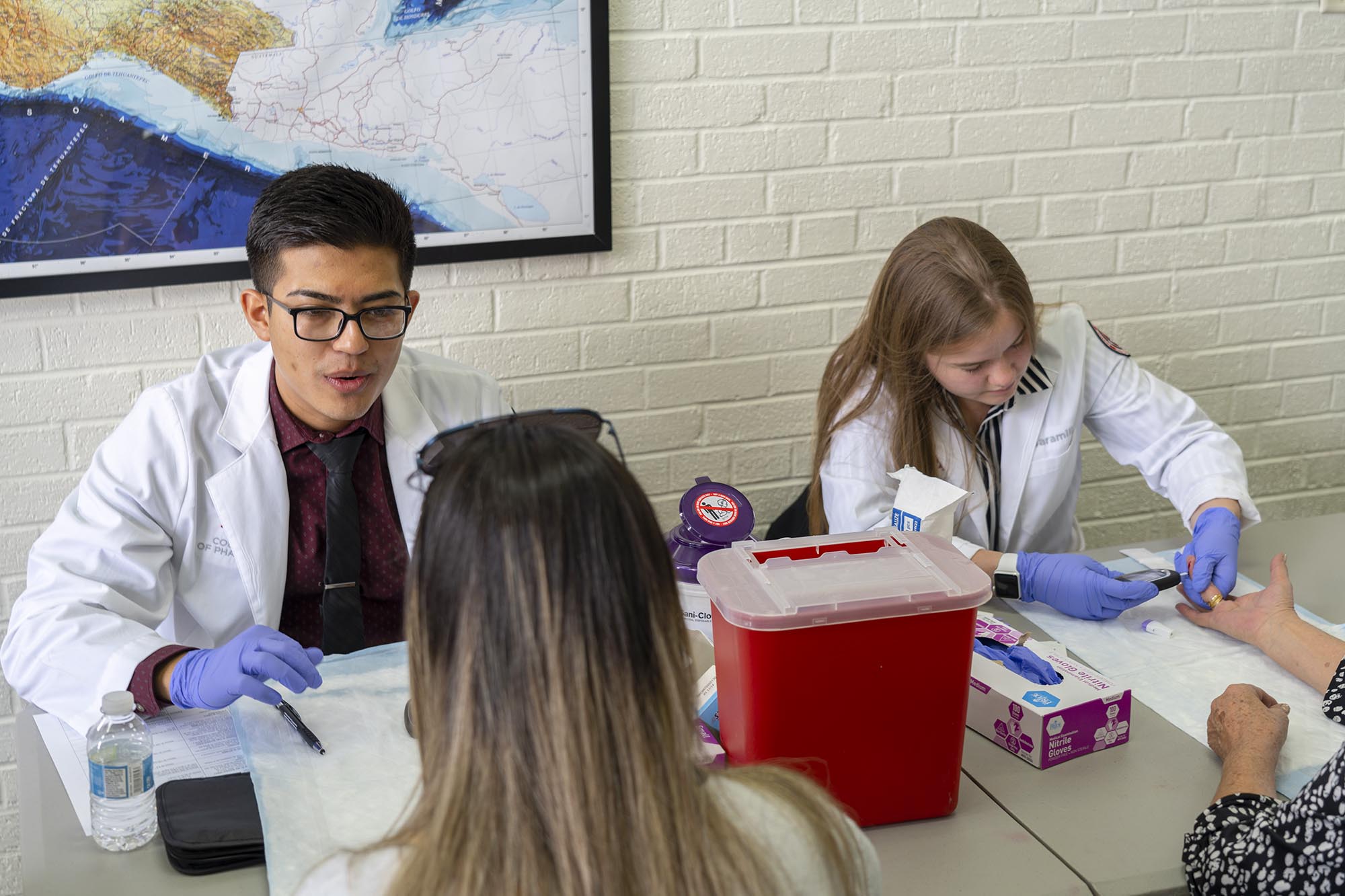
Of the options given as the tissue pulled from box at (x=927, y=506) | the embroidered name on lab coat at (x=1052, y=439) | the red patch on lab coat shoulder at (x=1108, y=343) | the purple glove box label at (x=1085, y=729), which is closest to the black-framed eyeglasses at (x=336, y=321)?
the tissue pulled from box at (x=927, y=506)

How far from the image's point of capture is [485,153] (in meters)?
2.18

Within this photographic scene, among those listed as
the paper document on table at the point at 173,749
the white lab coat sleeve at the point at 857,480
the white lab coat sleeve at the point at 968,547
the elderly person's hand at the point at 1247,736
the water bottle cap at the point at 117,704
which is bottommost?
the paper document on table at the point at 173,749

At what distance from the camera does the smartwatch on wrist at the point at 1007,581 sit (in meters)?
1.74

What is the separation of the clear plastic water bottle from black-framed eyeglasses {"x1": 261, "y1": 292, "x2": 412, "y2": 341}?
0.56 m

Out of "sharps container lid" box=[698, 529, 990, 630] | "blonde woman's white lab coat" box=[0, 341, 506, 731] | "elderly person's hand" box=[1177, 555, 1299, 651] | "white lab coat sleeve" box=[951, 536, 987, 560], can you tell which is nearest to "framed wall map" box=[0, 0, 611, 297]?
"blonde woman's white lab coat" box=[0, 341, 506, 731]

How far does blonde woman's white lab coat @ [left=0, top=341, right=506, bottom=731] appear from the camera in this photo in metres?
1.46

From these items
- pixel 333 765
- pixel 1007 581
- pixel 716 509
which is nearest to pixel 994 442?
pixel 1007 581

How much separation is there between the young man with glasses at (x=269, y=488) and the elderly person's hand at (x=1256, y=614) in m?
1.16

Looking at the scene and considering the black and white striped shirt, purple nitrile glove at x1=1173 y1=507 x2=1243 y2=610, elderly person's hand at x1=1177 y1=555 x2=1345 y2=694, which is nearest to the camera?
elderly person's hand at x1=1177 y1=555 x2=1345 y2=694

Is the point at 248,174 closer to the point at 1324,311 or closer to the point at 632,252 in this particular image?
the point at 632,252

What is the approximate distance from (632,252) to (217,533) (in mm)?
1001

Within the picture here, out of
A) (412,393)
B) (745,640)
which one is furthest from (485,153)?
(745,640)

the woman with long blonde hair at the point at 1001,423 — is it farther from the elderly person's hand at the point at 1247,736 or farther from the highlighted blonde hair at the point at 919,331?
the elderly person's hand at the point at 1247,736

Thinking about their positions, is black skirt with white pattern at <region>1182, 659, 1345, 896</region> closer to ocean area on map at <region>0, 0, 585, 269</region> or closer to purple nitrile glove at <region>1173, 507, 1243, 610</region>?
purple nitrile glove at <region>1173, 507, 1243, 610</region>
